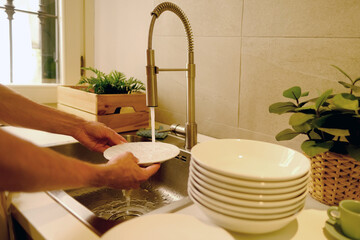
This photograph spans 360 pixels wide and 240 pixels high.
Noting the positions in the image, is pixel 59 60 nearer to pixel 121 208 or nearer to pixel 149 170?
pixel 121 208

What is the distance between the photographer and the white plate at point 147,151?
869mm

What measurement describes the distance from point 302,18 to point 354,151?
532 millimetres

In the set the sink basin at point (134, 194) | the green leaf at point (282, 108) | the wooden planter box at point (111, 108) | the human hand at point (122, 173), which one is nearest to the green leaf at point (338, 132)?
the green leaf at point (282, 108)

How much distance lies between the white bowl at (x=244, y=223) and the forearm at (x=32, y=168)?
0.82 feet

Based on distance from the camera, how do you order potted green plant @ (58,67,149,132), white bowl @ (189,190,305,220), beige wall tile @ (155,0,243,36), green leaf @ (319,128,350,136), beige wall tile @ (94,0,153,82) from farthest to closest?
beige wall tile @ (94,0,153,82), potted green plant @ (58,67,149,132), beige wall tile @ (155,0,243,36), green leaf @ (319,128,350,136), white bowl @ (189,190,305,220)

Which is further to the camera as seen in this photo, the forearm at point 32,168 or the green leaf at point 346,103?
the green leaf at point 346,103

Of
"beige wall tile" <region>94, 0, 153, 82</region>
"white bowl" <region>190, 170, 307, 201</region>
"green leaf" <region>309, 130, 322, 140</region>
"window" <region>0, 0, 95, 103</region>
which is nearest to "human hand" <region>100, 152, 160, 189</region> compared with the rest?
"white bowl" <region>190, 170, 307, 201</region>

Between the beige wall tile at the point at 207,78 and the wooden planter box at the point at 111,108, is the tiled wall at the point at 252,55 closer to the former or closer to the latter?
the beige wall tile at the point at 207,78

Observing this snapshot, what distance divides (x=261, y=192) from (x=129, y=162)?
298 millimetres

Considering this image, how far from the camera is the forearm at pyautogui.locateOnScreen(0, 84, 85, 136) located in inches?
34.4

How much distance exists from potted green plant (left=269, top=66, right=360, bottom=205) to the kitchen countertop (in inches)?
2.4

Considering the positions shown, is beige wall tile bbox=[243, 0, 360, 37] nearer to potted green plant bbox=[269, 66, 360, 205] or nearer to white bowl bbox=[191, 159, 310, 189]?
potted green plant bbox=[269, 66, 360, 205]

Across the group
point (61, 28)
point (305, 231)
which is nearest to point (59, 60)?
point (61, 28)

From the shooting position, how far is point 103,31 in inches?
78.2
